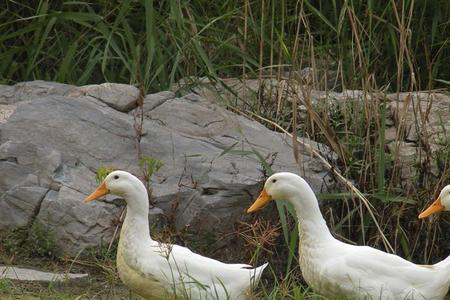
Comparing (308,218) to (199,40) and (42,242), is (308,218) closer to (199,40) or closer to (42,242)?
(42,242)

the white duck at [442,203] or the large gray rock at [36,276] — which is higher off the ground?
the white duck at [442,203]

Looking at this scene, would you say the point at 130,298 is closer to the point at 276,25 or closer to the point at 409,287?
the point at 409,287

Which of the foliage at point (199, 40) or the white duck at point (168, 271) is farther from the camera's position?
the foliage at point (199, 40)

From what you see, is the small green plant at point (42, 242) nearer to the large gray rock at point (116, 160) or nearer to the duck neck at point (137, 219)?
the large gray rock at point (116, 160)

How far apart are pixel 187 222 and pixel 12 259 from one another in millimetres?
1104

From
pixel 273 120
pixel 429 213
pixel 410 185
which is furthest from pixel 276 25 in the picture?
pixel 429 213

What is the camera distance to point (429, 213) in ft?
24.7

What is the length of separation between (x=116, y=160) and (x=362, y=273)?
205 cm

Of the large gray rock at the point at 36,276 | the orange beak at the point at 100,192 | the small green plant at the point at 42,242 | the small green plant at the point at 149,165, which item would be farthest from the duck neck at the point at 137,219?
the small green plant at the point at 42,242

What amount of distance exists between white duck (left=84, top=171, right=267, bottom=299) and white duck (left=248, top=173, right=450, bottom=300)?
0.34 m

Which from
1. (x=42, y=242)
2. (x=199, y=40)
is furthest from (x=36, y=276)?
(x=199, y=40)

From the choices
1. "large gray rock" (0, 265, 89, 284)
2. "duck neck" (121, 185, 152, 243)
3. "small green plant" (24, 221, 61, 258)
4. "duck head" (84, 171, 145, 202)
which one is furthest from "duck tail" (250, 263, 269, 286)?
"small green plant" (24, 221, 61, 258)

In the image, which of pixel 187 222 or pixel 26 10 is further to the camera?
pixel 26 10

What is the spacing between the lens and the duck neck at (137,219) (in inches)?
271
